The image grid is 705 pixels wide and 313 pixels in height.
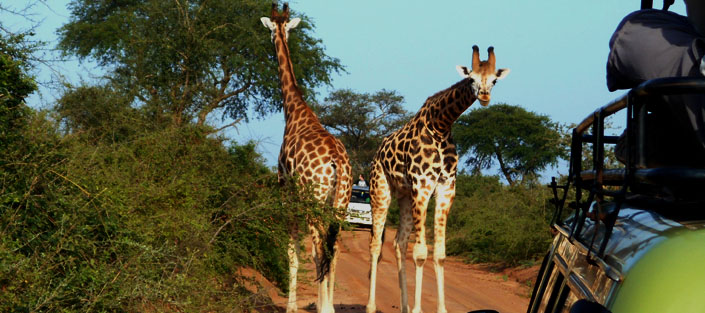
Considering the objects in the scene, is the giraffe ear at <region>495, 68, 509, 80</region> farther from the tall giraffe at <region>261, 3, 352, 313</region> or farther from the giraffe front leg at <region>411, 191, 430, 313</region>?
the tall giraffe at <region>261, 3, 352, 313</region>

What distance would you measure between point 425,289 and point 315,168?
3.40m

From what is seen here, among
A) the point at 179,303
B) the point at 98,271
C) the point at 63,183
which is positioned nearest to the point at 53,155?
the point at 63,183

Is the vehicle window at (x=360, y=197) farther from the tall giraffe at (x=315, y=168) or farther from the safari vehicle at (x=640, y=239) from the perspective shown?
the safari vehicle at (x=640, y=239)

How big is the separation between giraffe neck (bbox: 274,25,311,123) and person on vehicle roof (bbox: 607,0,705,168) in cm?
720

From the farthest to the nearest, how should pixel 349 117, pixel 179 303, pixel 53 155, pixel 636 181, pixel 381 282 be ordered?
pixel 349 117, pixel 381 282, pixel 53 155, pixel 179 303, pixel 636 181

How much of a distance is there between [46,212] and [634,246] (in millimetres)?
3484

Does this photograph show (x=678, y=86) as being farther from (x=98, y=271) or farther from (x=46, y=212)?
(x=46, y=212)

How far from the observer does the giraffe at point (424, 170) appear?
7973 millimetres

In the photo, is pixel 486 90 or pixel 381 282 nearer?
pixel 486 90

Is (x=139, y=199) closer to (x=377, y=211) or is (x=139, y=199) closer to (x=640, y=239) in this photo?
(x=377, y=211)

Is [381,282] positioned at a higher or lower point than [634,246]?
lower

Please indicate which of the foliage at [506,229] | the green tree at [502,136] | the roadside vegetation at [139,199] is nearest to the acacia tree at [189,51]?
the roadside vegetation at [139,199]

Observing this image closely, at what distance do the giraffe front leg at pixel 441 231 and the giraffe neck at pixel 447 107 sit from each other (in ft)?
1.88

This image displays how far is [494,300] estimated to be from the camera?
10508mm
